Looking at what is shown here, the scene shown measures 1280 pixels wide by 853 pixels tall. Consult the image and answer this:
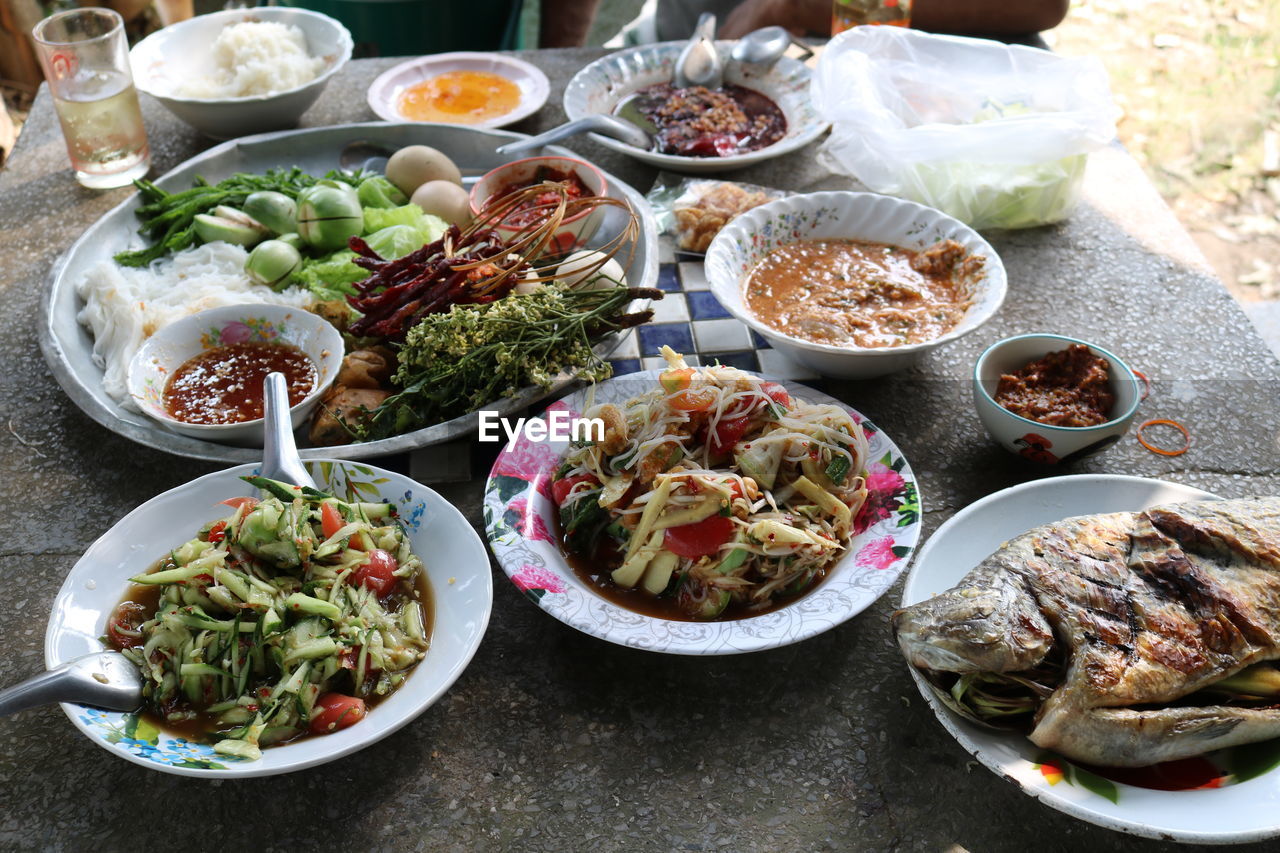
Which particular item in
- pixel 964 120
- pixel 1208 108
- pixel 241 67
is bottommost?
pixel 1208 108

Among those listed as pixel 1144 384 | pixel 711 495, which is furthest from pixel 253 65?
pixel 1144 384

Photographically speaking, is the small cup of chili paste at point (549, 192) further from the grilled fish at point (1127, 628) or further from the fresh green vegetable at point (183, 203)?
the grilled fish at point (1127, 628)

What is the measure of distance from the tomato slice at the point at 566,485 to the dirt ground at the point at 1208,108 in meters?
4.49

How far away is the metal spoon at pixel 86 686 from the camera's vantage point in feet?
4.79

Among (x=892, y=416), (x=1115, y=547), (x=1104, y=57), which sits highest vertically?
(x=1115, y=547)

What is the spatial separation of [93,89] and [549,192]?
1637mm

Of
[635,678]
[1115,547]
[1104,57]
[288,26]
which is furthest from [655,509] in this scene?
[1104,57]

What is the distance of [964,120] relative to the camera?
11.1 feet

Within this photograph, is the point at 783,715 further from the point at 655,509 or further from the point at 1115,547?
the point at 1115,547

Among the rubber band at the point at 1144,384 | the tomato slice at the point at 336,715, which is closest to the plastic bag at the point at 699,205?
the rubber band at the point at 1144,384

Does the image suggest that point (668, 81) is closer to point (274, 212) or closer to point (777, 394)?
point (274, 212)

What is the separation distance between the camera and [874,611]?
1.98 meters

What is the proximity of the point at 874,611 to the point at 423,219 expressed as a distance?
1.85 metres

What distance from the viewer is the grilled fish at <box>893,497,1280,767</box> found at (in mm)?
1440
